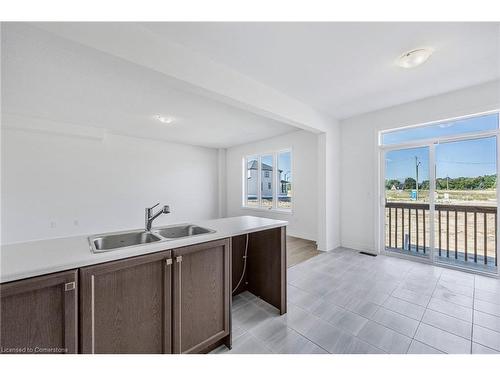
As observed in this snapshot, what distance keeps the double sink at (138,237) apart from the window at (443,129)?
368 centimetres

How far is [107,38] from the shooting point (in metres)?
1.60

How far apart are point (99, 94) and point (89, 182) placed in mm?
2782

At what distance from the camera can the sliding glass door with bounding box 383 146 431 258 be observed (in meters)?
3.37

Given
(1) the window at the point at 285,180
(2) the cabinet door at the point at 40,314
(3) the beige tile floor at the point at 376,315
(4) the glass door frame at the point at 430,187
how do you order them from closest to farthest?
(2) the cabinet door at the point at 40,314, (3) the beige tile floor at the point at 376,315, (4) the glass door frame at the point at 430,187, (1) the window at the point at 285,180

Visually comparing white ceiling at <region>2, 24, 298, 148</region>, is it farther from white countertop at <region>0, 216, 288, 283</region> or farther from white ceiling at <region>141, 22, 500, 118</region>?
white countertop at <region>0, 216, 288, 283</region>

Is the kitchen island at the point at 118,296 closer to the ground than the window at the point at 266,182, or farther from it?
closer to the ground

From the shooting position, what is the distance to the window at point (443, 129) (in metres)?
2.83

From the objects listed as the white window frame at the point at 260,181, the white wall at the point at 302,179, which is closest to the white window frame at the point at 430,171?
the white wall at the point at 302,179

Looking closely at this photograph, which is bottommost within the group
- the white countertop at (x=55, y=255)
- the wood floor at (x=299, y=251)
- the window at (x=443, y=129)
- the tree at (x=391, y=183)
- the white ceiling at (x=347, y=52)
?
the wood floor at (x=299, y=251)

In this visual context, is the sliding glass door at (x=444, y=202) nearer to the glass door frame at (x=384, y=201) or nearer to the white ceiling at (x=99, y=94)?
the glass door frame at (x=384, y=201)

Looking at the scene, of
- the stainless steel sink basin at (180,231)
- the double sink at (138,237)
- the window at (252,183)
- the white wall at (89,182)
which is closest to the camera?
the double sink at (138,237)

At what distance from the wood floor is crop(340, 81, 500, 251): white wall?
70 centimetres
